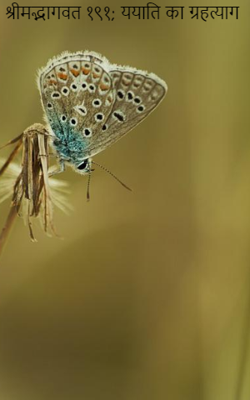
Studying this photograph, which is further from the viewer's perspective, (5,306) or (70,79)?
(5,306)

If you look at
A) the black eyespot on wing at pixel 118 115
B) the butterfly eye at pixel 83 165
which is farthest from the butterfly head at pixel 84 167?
the black eyespot on wing at pixel 118 115

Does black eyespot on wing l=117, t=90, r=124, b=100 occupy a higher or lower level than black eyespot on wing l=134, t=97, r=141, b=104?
higher

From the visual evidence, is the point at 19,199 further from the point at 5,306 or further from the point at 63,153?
the point at 5,306

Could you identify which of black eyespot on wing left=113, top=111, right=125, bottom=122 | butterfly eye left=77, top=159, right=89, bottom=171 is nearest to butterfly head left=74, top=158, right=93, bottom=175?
butterfly eye left=77, top=159, right=89, bottom=171

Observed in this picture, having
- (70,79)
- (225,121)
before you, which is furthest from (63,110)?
(225,121)

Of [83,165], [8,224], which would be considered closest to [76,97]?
[83,165]

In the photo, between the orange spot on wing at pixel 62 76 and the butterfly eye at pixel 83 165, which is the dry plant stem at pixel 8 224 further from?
the orange spot on wing at pixel 62 76

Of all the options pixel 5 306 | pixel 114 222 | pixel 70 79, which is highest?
pixel 70 79

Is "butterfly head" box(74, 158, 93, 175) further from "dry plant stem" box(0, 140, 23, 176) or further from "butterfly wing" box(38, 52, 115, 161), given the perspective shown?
"dry plant stem" box(0, 140, 23, 176)
